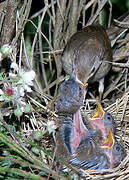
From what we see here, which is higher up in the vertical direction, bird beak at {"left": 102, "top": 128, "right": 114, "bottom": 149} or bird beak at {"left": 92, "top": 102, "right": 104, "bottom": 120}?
bird beak at {"left": 92, "top": 102, "right": 104, "bottom": 120}

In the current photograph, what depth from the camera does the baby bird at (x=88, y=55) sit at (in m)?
3.14

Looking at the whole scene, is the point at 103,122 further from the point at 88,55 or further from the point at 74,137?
the point at 88,55

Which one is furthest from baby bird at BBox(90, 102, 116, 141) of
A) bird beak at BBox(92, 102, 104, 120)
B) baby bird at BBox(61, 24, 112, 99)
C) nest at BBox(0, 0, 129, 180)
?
baby bird at BBox(61, 24, 112, 99)

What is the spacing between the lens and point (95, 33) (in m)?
3.51

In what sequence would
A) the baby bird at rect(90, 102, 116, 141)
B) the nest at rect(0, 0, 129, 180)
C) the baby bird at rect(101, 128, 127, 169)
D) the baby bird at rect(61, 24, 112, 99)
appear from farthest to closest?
the baby bird at rect(61, 24, 112, 99)
the baby bird at rect(90, 102, 116, 141)
the baby bird at rect(101, 128, 127, 169)
the nest at rect(0, 0, 129, 180)

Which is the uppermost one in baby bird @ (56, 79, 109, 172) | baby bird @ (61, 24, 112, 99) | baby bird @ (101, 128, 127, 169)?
baby bird @ (61, 24, 112, 99)

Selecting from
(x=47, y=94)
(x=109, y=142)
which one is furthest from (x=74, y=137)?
(x=47, y=94)

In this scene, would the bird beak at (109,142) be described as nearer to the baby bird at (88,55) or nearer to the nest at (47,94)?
the nest at (47,94)

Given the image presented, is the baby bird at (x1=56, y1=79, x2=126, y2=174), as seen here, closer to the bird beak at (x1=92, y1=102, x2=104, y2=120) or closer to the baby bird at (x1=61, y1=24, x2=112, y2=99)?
the bird beak at (x1=92, y1=102, x2=104, y2=120)

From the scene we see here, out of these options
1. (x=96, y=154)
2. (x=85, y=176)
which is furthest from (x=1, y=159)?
(x=96, y=154)

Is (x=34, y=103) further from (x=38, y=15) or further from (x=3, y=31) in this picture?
(x=38, y=15)

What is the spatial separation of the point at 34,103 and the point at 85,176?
0.84 meters

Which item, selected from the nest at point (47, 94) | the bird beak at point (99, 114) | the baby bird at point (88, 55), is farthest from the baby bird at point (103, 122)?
the baby bird at point (88, 55)

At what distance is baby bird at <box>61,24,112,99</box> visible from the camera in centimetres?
314
